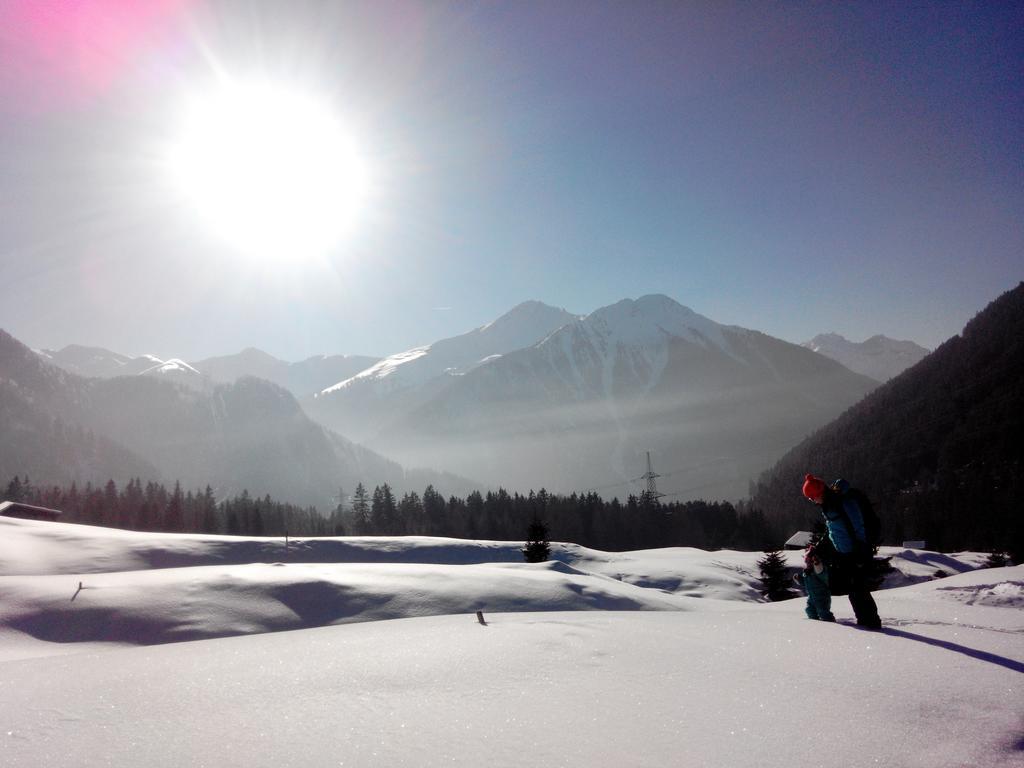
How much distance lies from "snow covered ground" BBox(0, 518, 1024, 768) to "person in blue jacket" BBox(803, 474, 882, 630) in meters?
0.66

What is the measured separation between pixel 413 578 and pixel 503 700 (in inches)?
322

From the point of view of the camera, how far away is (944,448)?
139500mm

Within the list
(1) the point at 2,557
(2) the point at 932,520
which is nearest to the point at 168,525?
(1) the point at 2,557

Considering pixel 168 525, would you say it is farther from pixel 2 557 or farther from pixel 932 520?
pixel 932 520

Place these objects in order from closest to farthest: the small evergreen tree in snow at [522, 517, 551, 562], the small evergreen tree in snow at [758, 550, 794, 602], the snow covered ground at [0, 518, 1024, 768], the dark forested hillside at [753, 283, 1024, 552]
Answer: the snow covered ground at [0, 518, 1024, 768]
the small evergreen tree in snow at [522, 517, 551, 562]
the small evergreen tree in snow at [758, 550, 794, 602]
the dark forested hillside at [753, 283, 1024, 552]

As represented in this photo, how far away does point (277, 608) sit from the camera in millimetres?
9711

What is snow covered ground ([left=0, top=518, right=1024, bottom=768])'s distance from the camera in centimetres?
347

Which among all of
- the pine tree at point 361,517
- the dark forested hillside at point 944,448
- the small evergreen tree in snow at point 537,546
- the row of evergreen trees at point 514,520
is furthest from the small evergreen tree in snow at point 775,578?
the dark forested hillside at point 944,448

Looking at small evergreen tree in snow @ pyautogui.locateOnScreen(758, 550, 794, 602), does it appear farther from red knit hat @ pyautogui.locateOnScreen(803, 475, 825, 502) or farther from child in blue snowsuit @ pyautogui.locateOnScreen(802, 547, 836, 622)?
red knit hat @ pyautogui.locateOnScreen(803, 475, 825, 502)

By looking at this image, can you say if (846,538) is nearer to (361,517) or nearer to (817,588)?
(817,588)

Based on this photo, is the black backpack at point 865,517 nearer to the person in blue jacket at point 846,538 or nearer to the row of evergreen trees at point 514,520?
the person in blue jacket at point 846,538

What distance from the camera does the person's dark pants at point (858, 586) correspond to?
7375 mm

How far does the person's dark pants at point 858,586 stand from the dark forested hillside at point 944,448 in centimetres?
11915

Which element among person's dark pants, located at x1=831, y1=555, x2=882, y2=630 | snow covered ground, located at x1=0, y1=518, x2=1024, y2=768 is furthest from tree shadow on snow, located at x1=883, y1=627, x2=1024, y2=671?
person's dark pants, located at x1=831, y1=555, x2=882, y2=630
